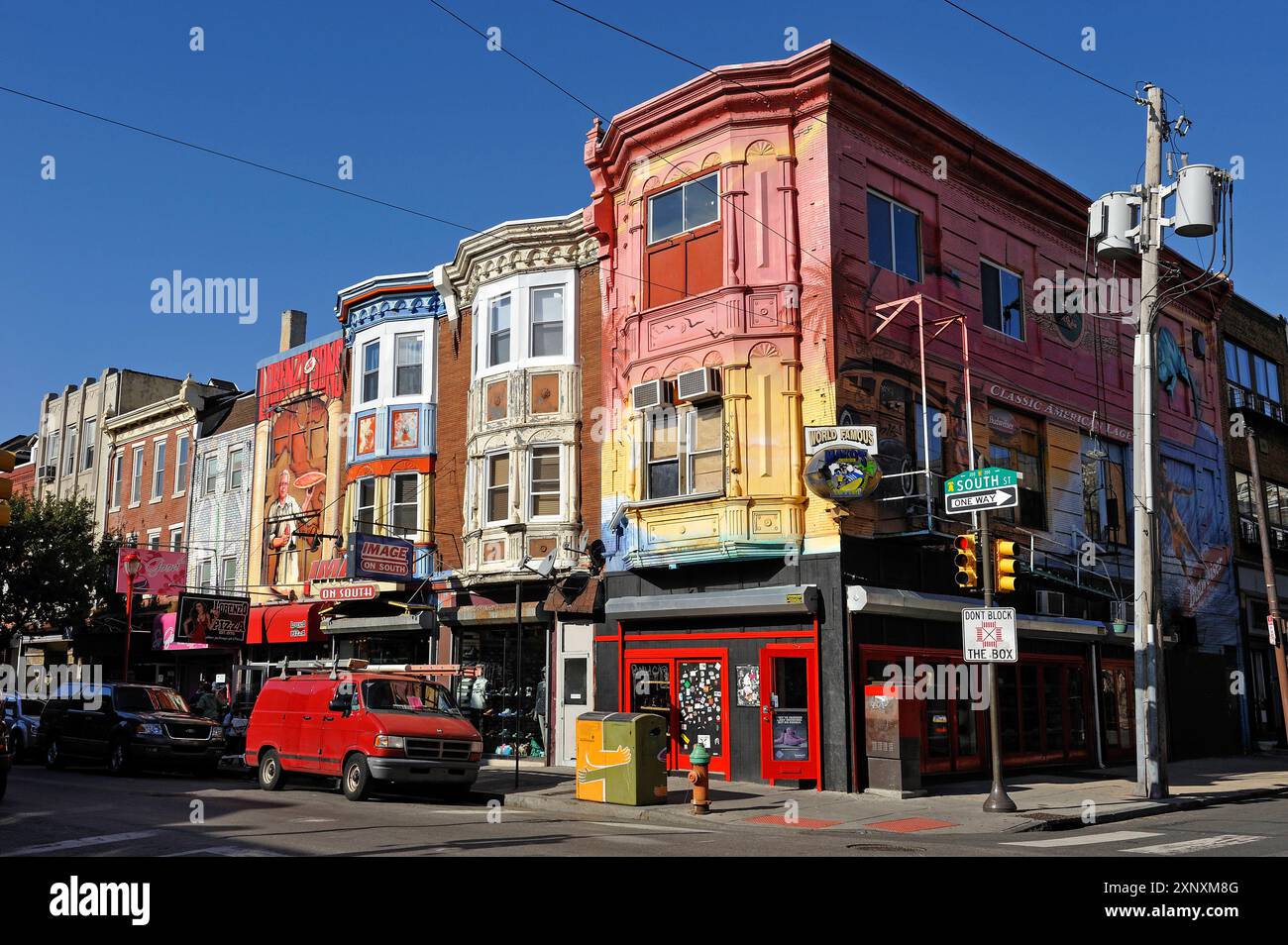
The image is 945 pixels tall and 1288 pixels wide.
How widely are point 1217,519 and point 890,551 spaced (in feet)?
53.8

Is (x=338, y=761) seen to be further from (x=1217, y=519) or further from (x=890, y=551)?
(x=1217, y=519)

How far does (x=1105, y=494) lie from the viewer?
1087 inches

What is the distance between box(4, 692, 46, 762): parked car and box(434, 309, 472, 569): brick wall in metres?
9.35

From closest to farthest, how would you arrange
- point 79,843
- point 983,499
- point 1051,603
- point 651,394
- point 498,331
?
point 79,843 → point 983,499 → point 651,394 → point 1051,603 → point 498,331

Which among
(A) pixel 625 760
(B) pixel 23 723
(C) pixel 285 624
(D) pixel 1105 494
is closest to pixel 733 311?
(A) pixel 625 760

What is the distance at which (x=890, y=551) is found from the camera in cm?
2059

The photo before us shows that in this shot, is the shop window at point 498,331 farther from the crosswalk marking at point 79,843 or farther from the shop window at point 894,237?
the crosswalk marking at point 79,843

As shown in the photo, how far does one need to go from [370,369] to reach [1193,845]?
73.6ft

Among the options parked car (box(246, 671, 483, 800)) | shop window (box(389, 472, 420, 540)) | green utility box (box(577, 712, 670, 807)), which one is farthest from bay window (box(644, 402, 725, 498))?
shop window (box(389, 472, 420, 540))

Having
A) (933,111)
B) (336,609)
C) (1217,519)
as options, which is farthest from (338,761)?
(1217,519)

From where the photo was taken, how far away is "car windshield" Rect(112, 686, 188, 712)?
71.9ft

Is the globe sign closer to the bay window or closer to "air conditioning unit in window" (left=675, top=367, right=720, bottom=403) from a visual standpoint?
the bay window

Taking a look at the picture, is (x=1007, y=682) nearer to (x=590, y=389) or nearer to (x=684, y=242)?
(x=590, y=389)
